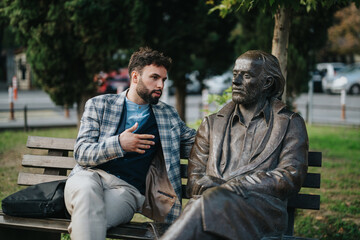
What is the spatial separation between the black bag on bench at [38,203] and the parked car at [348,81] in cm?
2095

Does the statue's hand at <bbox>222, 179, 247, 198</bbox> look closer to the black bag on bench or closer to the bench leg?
the black bag on bench

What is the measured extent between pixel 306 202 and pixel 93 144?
1739mm

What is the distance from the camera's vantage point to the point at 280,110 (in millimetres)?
3488

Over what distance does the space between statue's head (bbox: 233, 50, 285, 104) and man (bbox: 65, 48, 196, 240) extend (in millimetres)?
669

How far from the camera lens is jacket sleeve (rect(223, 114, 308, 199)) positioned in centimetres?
314

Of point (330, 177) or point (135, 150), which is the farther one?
point (330, 177)

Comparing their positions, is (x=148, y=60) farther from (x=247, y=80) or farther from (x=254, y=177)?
(x=254, y=177)

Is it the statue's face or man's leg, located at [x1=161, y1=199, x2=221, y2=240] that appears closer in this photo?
man's leg, located at [x1=161, y1=199, x2=221, y2=240]

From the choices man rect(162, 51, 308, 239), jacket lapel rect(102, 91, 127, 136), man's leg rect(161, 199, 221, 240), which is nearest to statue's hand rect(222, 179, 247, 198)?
man rect(162, 51, 308, 239)

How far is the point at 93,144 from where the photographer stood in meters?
3.60

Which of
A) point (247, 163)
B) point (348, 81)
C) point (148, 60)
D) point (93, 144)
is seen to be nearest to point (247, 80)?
point (247, 163)

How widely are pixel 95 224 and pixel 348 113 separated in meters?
14.2

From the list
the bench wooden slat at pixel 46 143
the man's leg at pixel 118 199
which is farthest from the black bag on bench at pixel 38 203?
the bench wooden slat at pixel 46 143

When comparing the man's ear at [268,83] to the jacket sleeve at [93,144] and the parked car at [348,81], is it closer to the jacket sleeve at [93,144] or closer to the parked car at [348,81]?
the jacket sleeve at [93,144]
